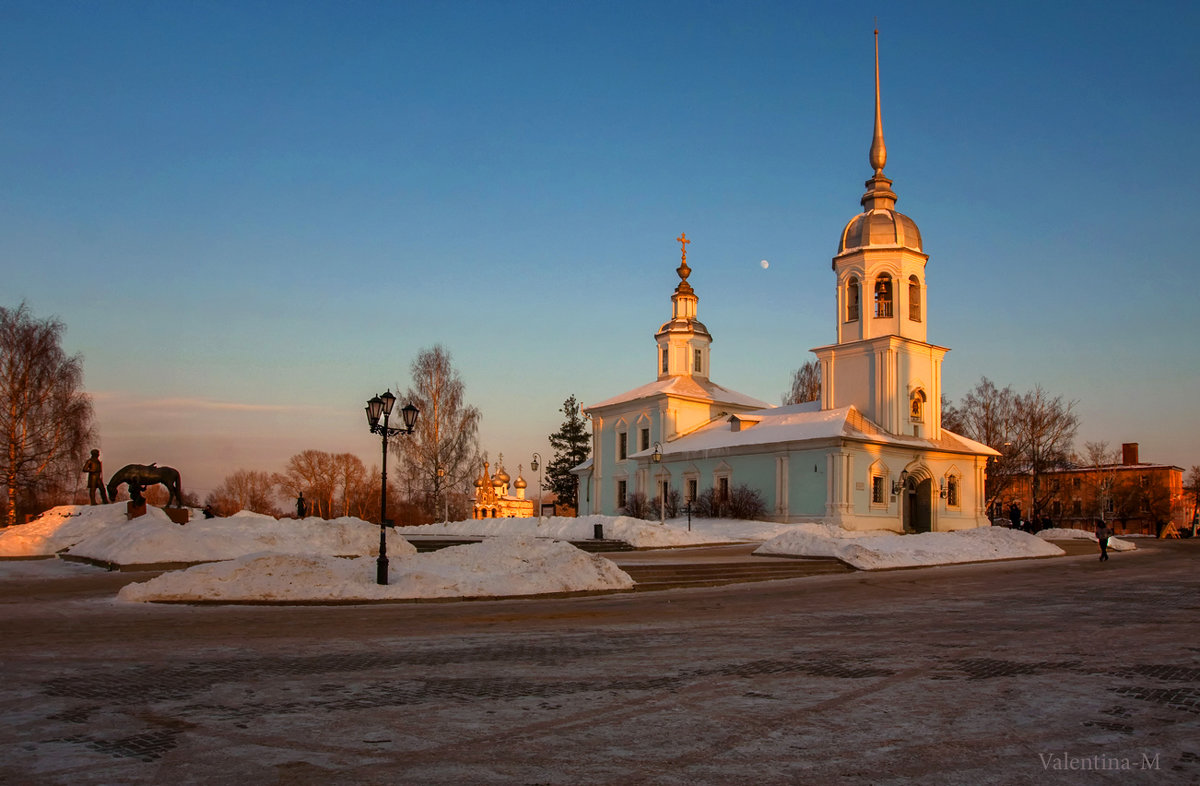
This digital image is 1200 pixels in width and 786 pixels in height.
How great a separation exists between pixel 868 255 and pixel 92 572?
117ft

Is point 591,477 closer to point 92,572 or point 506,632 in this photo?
point 92,572

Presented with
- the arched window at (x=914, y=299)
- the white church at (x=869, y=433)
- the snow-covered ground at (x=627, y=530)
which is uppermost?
the arched window at (x=914, y=299)

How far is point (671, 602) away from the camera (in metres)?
15.7

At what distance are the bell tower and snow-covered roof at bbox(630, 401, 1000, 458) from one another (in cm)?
103

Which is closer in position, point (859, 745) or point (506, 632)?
point (859, 745)

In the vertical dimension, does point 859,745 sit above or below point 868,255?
below

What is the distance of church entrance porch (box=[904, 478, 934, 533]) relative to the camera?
44094 millimetres

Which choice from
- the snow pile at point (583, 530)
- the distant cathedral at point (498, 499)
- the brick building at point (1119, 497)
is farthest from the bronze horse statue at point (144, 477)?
the brick building at point (1119, 497)

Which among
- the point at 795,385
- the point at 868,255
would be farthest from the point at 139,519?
the point at 795,385

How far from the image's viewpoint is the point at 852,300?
1807 inches

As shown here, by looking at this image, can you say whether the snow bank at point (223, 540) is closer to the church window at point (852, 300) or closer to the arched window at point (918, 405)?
the church window at point (852, 300)

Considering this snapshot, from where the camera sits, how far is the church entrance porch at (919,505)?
44094 mm

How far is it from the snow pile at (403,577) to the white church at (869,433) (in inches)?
874

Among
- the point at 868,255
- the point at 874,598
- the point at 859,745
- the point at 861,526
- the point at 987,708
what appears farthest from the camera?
the point at 868,255
